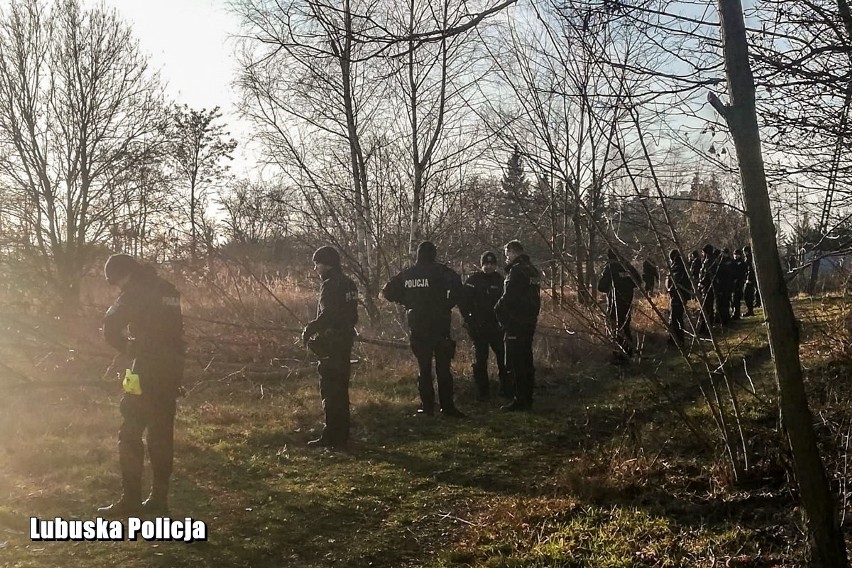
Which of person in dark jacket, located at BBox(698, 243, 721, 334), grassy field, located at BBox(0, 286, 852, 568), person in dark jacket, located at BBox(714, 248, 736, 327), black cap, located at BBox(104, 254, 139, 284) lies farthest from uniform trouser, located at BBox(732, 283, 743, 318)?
black cap, located at BBox(104, 254, 139, 284)

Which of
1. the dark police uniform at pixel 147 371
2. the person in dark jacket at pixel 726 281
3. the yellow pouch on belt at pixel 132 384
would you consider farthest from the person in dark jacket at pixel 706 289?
the yellow pouch on belt at pixel 132 384

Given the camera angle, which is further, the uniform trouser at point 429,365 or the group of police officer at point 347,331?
the uniform trouser at point 429,365

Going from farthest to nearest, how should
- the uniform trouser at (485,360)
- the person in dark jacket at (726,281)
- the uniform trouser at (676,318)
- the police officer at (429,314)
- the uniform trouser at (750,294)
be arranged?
1. the uniform trouser at (750,294)
2. the person in dark jacket at (726,281)
3. the uniform trouser at (485,360)
4. the police officer at (429,314)
5. the uniform trouser at (676,318)

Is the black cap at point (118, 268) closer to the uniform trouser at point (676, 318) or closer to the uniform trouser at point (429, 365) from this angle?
the uniform trouser at point (429, 365)

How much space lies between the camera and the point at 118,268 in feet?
16.3

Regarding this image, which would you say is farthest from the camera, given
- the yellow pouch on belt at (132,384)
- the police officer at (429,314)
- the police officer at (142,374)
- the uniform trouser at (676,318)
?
the police officer at (429,314)

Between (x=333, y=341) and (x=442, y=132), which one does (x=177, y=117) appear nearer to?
(x=442, y=132)

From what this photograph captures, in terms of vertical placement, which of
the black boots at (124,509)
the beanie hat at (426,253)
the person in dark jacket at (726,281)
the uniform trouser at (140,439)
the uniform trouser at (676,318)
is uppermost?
the beanie hat at (426,253)

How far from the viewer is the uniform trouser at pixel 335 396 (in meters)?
7.01

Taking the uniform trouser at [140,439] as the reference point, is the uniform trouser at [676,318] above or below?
above

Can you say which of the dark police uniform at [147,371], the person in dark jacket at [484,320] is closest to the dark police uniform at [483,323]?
the person in dark jacket at [484,320]

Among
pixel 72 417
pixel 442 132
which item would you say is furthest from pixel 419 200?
pixel 72 417

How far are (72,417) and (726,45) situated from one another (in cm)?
810

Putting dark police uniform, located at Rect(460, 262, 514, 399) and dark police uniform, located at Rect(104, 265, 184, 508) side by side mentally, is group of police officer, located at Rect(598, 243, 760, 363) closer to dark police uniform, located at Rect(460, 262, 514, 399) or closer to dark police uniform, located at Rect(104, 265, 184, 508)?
dark police uniform, located at Rect(460, 262, 514, 399)
